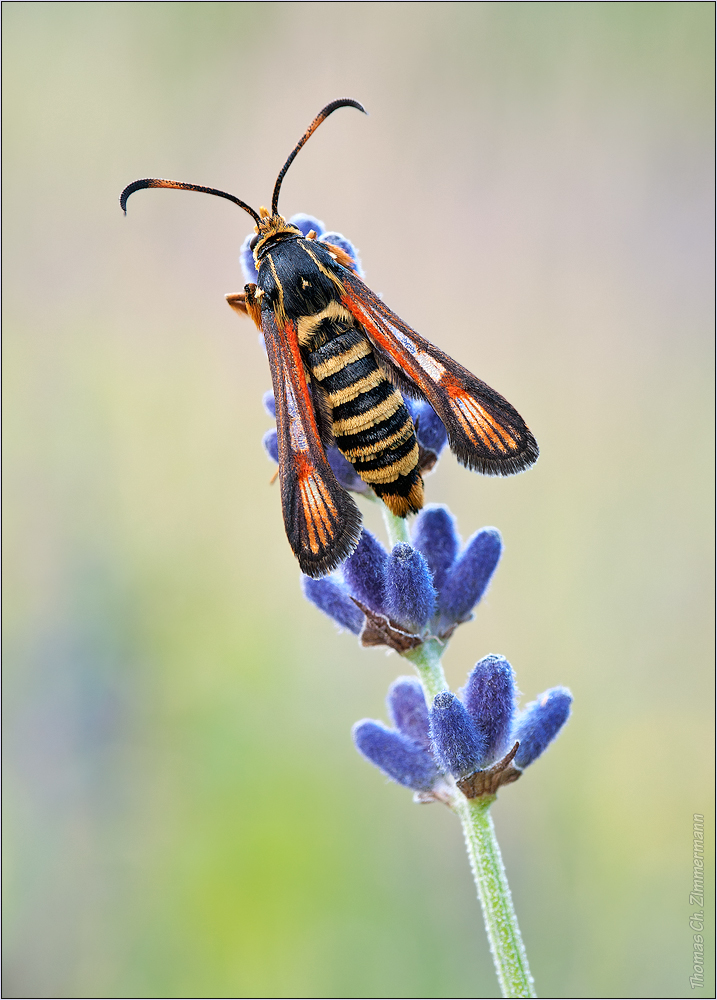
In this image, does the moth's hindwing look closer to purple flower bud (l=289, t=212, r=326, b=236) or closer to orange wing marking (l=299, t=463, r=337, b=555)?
orange wing marking (l=299, t=463, r=337, b=555)

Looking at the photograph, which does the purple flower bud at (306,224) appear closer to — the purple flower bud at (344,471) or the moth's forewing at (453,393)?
the moth's forewing at (453,393)

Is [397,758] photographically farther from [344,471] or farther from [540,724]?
[344,471]

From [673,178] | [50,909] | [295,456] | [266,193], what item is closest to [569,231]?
[673,178]

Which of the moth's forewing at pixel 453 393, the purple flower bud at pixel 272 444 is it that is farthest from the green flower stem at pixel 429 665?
the purple flower bud at pixel 272 444

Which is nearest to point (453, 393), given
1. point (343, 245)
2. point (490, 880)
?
point (343, 245)

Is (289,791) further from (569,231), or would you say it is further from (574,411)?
(569,231)

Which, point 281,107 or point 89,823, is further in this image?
point 281,107
